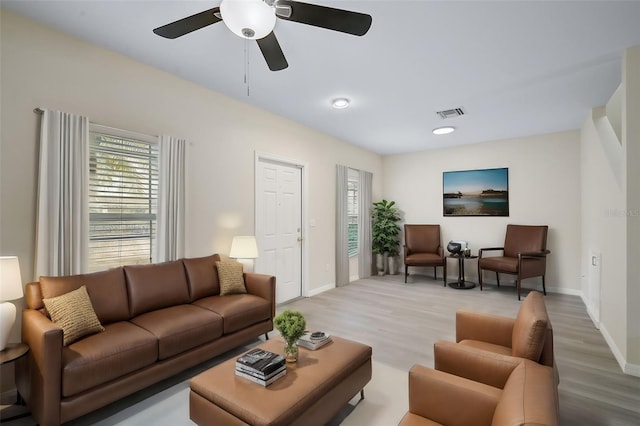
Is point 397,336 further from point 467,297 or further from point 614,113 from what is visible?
point 614,113

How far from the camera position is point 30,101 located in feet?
7.63

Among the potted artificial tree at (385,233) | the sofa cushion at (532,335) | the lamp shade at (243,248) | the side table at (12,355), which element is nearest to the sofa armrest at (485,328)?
the sofa cushion at (532,335)

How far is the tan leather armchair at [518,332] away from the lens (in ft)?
4.97

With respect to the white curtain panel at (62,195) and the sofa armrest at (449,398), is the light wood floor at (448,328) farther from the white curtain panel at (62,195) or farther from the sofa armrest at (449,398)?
the white curtain panel at (62,195)

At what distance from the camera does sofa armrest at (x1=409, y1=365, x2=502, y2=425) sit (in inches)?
51.6

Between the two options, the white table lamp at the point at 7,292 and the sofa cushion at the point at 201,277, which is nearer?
the white table lamp at the point at 7,292

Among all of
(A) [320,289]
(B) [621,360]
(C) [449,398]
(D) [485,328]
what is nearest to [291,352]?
(C) [449,398]

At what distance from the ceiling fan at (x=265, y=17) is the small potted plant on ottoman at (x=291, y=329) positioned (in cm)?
167

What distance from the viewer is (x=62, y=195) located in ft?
7.93

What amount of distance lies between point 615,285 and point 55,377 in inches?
176

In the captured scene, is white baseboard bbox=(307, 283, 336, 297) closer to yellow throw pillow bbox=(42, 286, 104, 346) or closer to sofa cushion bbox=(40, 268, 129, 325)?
sofa cushion bbox=(40, 268, 129, 325)

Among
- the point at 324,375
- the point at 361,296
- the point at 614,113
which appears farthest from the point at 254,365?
the point at 614,113

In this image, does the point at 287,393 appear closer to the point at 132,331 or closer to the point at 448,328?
the point at 132,331

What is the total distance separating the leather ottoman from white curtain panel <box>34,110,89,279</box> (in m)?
1.58
